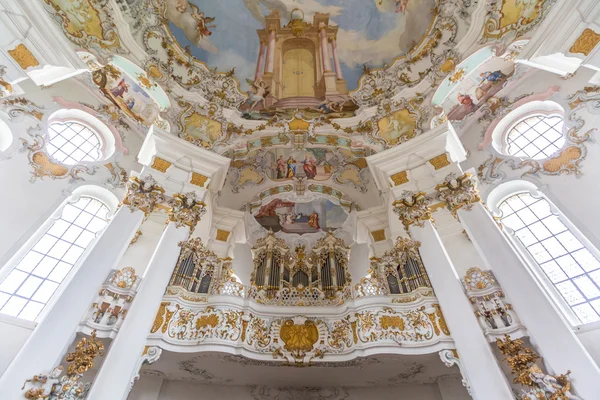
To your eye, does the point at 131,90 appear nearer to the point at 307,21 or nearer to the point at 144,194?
the point at 144,194

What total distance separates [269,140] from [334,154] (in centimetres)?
266

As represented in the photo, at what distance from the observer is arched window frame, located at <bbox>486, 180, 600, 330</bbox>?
7418 millimetres

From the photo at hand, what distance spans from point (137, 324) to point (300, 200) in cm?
776

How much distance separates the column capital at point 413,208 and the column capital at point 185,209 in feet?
17.9

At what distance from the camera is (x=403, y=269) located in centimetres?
864

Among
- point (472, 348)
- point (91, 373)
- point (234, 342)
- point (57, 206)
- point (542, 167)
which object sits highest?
point (542, 167)

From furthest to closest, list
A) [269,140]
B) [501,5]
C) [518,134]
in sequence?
[269,140] → [518,134] → [501,5]

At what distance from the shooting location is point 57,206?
366 inches

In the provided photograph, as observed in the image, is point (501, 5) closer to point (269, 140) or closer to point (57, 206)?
point (269, 140)

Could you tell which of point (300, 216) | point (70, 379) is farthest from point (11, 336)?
point (300, 216)

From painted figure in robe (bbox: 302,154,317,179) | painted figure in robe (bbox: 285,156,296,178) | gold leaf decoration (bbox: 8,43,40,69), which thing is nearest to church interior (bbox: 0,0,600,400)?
gold leaf decoration (bbox: 8,43,40,69)

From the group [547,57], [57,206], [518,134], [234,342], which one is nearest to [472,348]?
[234,342]

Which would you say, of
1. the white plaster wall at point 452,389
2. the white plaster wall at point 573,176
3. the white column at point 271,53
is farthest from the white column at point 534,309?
the white column at point 271,53

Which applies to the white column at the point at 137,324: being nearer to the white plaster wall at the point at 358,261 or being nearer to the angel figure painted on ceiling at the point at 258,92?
the white plaster wall at the point at 358,261
